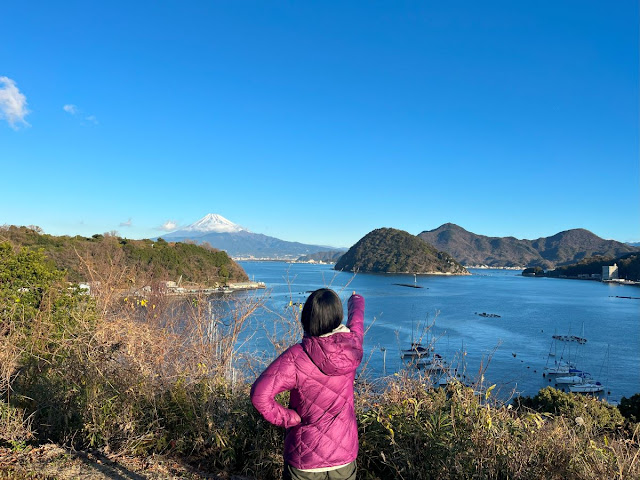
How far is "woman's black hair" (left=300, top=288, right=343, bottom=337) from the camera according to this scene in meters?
1.26

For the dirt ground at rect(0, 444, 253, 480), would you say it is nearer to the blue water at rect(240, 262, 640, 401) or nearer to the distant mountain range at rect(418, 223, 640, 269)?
the blue water at rect(240, 262, 640, 401)

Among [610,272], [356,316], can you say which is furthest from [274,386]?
[610,272]

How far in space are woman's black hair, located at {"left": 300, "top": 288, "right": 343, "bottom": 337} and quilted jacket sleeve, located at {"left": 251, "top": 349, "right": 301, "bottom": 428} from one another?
101mm

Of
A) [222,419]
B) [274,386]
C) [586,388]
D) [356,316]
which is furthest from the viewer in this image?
[586,388]

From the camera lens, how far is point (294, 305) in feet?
8.64

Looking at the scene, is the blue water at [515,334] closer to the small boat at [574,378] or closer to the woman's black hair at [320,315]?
the small boat at [574,378]

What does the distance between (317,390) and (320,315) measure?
24cm

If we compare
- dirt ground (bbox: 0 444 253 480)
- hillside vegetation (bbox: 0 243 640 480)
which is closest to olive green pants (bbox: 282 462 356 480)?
hillside vegetation (bbox: 0 243 640 480)

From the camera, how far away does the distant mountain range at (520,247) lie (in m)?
142

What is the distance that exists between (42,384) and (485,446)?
2687 mm

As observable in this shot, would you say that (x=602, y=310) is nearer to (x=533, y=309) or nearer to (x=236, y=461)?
(x=533, y=309)

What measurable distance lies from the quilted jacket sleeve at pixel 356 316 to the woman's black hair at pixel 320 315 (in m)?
0.17

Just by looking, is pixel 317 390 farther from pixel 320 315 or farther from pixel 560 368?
pixel 560 368

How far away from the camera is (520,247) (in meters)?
166
